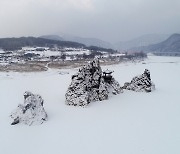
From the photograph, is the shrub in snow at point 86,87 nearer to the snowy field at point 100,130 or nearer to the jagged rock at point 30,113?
the snowy field at point 100,130

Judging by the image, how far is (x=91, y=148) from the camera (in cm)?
1299

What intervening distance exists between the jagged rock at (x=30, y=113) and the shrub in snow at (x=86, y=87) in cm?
352

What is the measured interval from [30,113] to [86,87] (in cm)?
619

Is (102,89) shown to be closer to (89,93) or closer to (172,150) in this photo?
(89,93)

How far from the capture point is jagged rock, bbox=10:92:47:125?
639 inches

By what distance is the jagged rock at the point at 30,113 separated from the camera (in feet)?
53.3

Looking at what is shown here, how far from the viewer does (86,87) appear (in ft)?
69.1

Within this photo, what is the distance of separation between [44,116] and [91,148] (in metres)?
5.15

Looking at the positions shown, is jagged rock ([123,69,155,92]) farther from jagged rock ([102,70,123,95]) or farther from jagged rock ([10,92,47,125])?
jagged rock ([10,92,47,125])

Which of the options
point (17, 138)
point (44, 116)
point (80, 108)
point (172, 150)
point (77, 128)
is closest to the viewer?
point (172, 150)

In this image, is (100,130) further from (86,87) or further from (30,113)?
(86,87)

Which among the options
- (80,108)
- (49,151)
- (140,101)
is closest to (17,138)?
(49,151)

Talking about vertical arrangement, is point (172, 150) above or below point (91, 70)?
below

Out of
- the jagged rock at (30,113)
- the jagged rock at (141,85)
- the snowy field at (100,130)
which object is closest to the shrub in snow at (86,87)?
the snowy field at (100,130)
